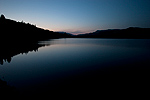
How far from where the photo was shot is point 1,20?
8819cm

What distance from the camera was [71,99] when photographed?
630 centimetres

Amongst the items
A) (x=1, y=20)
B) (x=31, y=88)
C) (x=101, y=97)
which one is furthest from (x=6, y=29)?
(x=101, y=97)

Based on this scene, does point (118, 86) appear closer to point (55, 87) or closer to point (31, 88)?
point (55, 87)

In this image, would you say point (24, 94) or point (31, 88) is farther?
point (31, 88)

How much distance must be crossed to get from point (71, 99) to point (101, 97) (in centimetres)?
250

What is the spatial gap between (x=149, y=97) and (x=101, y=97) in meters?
3.84

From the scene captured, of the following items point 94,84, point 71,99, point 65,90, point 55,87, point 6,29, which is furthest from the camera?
point 6,29

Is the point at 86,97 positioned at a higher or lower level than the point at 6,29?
lower

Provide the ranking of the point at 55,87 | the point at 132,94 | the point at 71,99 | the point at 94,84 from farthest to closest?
the point at 94,84 → the point at 55,87 → the point at 132,94 → the point at 71,99

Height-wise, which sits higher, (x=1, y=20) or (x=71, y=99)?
(x=1, y=20)

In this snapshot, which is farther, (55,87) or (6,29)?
(6,29)

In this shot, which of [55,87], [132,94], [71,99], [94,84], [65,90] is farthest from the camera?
[94,84]

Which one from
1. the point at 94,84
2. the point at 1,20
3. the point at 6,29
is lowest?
the point at 94,84

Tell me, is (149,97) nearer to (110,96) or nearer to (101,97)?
(110,96)
